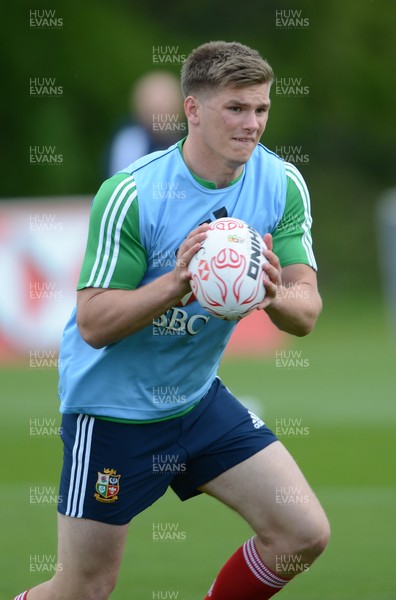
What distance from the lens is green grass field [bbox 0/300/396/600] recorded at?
6.38m

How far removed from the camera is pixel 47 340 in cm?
1294

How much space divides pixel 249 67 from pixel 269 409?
650 centimetres

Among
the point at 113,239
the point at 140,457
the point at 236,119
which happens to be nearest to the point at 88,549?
the point at 140,457

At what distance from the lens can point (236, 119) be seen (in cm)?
477

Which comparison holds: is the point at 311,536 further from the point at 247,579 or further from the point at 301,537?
the point at 247,579

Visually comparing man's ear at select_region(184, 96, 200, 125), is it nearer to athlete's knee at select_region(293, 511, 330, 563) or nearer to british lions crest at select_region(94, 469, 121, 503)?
british lions crest at select_region(94, 469, 121, 503)

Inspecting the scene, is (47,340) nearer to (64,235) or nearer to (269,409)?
(64,235)

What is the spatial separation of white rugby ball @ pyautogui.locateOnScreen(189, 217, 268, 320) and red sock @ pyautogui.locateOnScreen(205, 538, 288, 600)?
1.23 meters

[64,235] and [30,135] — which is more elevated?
[64,235]

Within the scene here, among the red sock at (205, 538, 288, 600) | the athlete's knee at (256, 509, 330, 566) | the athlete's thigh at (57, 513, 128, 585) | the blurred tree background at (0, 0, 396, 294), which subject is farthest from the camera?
the blurred tree background at (0, 0, 396, 294)

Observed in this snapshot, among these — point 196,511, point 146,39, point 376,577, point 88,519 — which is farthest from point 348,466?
point 146,39

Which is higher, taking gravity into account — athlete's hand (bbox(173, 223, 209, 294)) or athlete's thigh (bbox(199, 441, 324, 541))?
athlete's hand (bbox(173, 223, 209, 294))

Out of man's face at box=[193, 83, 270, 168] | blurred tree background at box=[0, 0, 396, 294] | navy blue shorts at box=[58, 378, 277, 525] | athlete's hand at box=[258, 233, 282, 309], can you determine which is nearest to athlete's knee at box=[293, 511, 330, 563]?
navy blue shorts at box=[58, 378, 277, 525]

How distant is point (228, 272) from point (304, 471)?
15.5ft
